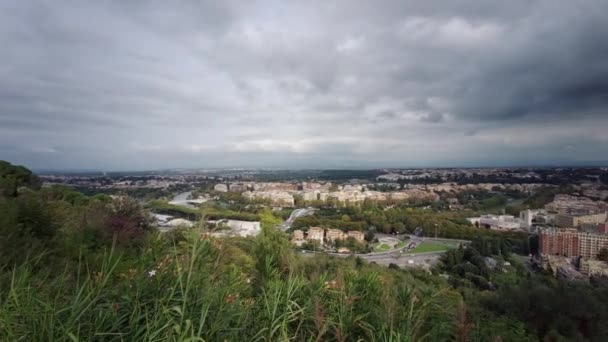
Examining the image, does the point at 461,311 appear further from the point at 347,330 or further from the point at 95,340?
the point at 95,340

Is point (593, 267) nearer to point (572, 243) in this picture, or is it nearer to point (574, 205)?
point (572, 243)

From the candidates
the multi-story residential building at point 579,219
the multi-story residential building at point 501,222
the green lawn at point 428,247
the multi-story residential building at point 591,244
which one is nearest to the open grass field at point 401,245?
the green lawn at point 428,247

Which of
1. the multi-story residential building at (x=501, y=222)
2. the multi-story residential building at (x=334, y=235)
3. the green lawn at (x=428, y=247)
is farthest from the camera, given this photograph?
the multi-story residential building at (x=334, y=235)

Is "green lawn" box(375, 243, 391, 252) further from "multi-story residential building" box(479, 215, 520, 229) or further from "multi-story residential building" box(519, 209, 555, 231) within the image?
"multi-story residential building" box(519, 209, 555, 231)

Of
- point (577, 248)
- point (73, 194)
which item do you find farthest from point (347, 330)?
point (577, 248)

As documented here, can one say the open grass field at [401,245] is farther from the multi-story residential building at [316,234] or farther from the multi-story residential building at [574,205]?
the multi-story residential building at [574,205]

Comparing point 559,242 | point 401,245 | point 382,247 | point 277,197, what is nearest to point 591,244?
point 559,242
